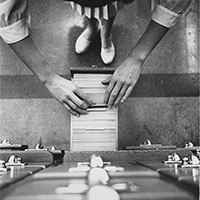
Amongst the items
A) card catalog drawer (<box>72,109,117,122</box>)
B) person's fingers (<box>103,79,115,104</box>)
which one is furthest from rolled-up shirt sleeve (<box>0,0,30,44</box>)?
card catalog drawer (<box>72,109,117,122</box>)

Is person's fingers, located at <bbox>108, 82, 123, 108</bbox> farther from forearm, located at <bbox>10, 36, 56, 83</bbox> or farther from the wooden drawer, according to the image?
the wooden drawer

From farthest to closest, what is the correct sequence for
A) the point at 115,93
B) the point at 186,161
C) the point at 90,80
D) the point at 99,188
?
the point at 90,80 < the point at 115,93 < the point at 186,161 < the point at 99,188

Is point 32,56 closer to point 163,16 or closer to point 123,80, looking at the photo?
point 123,80

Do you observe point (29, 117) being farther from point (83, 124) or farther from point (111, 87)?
point (111, 87)

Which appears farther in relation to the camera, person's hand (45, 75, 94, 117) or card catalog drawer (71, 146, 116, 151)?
card catalog drawer (71, 146, 116, 151)

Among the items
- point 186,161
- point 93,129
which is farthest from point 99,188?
point 93,129

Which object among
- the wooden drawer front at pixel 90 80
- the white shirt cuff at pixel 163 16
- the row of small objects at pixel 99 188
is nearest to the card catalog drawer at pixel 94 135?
the wooden drawer front at pixel 90 80

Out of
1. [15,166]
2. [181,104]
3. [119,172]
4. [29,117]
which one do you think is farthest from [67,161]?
[181,104]

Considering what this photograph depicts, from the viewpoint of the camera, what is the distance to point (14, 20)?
111cm

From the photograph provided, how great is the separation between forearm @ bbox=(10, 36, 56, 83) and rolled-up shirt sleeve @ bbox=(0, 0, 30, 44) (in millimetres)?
26

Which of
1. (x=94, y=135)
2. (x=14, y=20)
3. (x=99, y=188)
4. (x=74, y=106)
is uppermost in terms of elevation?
(x=14, y=20)

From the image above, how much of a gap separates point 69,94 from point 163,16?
473 millimetres

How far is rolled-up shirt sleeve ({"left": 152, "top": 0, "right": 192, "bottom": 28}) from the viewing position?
1.09 meters

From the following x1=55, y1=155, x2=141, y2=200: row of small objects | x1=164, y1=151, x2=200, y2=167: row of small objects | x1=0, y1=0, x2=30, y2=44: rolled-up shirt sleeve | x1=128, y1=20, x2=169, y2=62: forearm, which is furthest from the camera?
x1=128, y1=20, x2=169, y2=62: forearm
